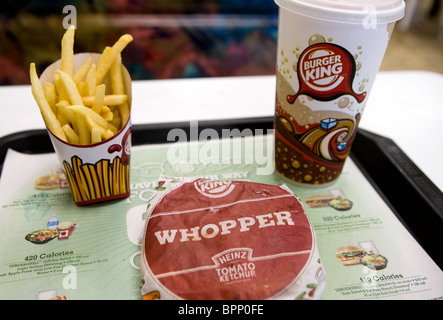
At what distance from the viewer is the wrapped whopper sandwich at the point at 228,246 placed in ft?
2.19

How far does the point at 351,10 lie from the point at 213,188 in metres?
0.47

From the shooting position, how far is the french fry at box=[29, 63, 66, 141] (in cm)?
77

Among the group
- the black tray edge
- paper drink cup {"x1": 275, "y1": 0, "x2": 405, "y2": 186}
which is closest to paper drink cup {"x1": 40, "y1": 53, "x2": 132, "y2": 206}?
the black tray edge

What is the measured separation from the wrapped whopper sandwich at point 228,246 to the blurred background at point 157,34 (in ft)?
5.69

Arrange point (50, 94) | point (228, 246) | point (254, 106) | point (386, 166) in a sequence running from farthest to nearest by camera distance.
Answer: point (254, 106) → point (386, 166) → point (50, 94) → point (228, 246)

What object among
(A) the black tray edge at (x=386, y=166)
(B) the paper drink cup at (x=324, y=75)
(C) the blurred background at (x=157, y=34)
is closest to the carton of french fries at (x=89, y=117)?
(A) the black tray edge at (x=386, y=166)

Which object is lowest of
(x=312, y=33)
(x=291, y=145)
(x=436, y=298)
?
(x=436, y=298)

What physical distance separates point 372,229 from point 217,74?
190 centimetres

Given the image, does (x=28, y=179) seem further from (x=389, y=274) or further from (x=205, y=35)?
(x=205, y=35)

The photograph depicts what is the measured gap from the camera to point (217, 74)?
2570 millimetres

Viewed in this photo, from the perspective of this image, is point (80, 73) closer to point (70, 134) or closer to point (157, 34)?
point (70, 134)

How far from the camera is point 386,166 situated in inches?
40.4

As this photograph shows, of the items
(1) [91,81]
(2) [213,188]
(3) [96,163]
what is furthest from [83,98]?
(2) [213,188]

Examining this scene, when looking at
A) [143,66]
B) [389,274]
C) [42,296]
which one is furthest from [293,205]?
[143,66]
